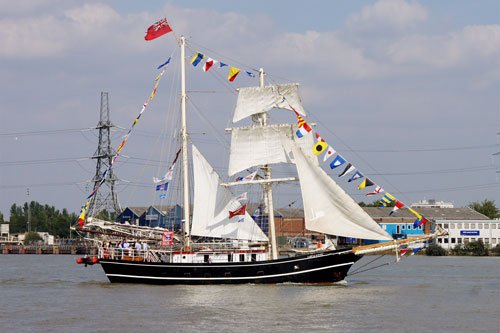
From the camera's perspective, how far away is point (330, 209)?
52906mm

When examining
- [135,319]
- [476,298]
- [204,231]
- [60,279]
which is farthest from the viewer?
[60,279]

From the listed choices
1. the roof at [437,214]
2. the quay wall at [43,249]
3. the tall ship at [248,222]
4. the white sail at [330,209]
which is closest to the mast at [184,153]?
the tall ship at [248,222]

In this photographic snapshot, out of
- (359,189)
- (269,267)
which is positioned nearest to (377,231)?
(359,189)

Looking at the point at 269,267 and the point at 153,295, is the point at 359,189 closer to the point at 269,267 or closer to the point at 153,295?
the point at 269,267

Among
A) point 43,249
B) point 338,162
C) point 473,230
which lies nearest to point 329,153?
point 338,162

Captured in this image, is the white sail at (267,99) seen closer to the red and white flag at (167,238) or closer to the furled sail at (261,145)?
the furled sail at (261,145)

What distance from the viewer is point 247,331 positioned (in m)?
33.5

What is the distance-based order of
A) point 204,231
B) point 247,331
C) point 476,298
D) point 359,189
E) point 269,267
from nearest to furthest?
point 247,331, point 476,298, point 359,189, point 269,267, point 204,231

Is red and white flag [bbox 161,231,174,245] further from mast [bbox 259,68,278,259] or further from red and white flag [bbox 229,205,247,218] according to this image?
mast [bbox 259,68,278,259]

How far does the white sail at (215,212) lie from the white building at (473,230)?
80.5 meters

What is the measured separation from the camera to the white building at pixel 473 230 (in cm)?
13025

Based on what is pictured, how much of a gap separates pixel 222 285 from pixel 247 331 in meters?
20.1

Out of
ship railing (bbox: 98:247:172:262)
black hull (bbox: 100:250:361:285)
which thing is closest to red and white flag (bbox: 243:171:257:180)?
black hull (bbox: 100:250:361:285)

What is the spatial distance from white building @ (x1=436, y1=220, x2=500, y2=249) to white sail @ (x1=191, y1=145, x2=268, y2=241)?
8047 cm
